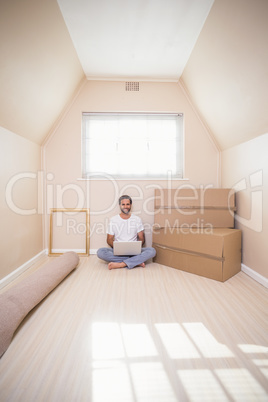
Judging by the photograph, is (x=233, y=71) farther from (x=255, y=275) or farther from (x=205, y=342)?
(x=205, y=342)

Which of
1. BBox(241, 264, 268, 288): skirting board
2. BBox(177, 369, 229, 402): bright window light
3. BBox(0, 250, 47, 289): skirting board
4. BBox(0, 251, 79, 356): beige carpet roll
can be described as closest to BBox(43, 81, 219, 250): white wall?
BBox(0, 250, 47, 289): skirting board

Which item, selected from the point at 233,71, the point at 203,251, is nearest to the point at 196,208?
the point at 203,251

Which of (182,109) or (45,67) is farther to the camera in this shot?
(182,109)

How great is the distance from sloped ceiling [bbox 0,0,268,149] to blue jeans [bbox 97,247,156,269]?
1.73 meters

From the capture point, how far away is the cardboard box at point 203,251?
6.75 feet

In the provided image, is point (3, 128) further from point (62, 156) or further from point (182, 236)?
point (182, 236)

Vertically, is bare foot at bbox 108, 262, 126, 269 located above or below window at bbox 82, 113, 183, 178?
below

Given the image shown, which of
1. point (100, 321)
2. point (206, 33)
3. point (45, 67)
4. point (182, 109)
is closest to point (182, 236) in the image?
point (100, 321)

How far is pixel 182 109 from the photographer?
2.89m

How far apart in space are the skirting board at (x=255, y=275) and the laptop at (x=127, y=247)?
1.24 metres

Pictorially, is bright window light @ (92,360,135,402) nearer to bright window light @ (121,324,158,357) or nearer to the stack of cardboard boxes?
bright window light @ (121,324,158,357)

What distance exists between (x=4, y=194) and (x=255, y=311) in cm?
247

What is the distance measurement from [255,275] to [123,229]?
5.20 ft

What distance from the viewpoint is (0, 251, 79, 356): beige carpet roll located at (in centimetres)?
119
